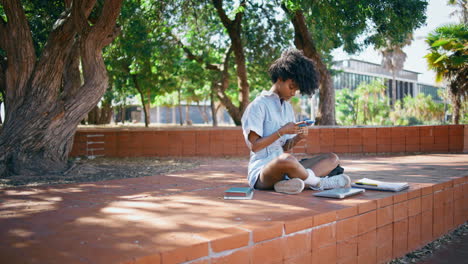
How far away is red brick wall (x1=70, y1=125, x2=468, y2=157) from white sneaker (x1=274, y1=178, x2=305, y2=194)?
6477 mm

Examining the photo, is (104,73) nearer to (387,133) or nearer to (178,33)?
(387,133)

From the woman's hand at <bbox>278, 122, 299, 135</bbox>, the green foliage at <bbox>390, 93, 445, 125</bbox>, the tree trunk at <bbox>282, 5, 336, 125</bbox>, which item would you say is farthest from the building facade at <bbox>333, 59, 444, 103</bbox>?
the woman's hand at <bbox>278, 122, 299, 135</bbox>

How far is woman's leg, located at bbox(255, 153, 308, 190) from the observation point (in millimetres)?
3355

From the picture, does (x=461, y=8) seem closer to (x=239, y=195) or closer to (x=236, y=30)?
(x=236, y=30)

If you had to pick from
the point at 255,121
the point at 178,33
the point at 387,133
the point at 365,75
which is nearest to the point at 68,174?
the point at 255,121

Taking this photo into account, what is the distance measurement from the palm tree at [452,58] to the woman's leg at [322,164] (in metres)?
8.96

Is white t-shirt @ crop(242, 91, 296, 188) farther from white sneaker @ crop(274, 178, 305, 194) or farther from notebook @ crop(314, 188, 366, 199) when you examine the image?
notebook @ crop(314, 188, 366, 199)

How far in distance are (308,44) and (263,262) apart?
9798 mm

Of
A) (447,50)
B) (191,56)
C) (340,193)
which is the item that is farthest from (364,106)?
(340,193)

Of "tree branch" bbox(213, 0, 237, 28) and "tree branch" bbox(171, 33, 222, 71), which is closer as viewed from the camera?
"tree branch" bbox(213, 0, 237, 28)

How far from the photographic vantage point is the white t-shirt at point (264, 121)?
3648 mm

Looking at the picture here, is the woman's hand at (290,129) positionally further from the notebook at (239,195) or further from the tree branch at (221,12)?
the tree branch at (221,12)

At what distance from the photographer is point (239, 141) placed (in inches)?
398

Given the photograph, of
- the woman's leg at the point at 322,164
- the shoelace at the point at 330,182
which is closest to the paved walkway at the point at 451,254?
the shoelace at the point at 330,182
